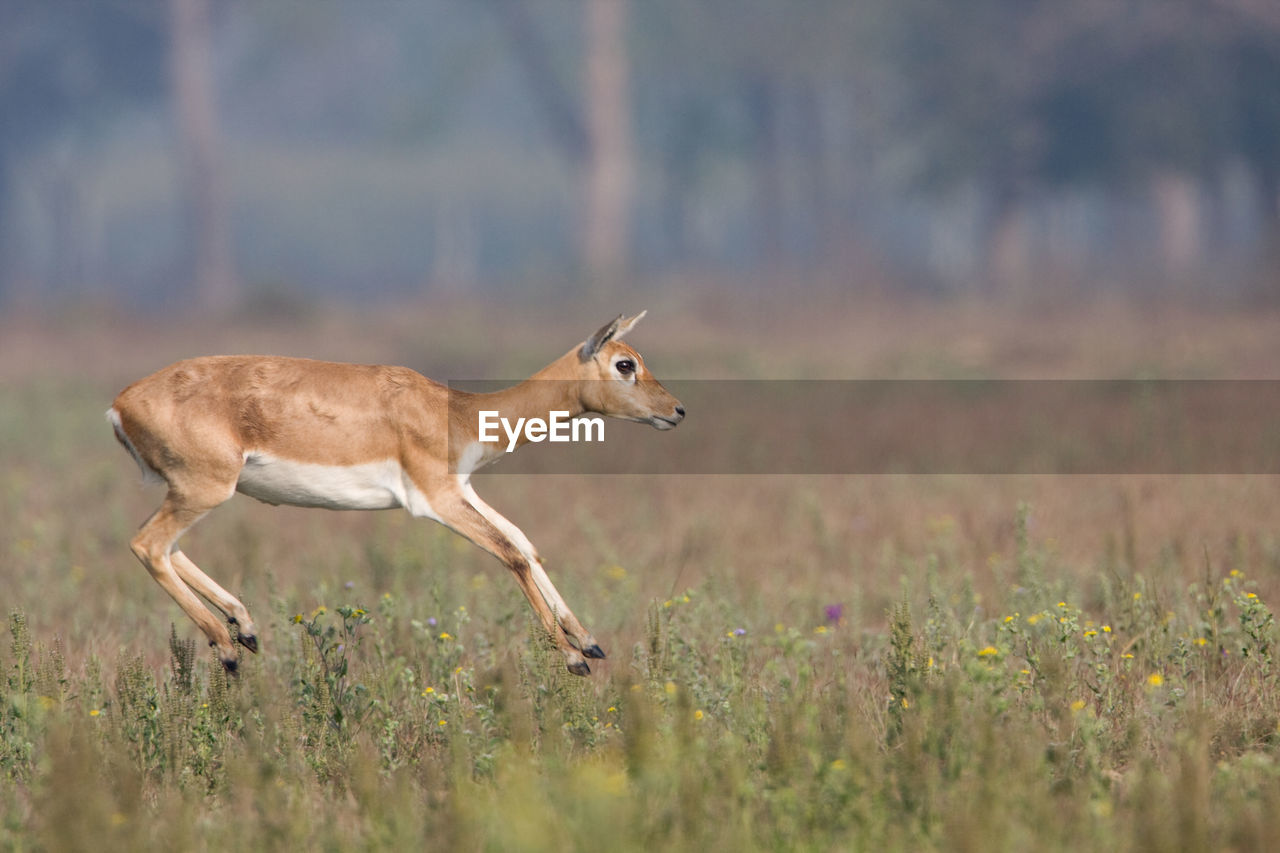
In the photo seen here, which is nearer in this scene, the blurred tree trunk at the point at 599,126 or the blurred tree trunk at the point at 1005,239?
the blurred tree trunk at the point at 599,126

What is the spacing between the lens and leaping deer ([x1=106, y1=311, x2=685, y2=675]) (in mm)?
5570

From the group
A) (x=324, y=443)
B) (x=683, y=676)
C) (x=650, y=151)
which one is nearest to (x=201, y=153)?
(x=650, y=151)

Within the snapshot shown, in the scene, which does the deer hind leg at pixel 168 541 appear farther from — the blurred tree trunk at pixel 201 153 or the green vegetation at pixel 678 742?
the blurred tree trunk at pixel 201 153

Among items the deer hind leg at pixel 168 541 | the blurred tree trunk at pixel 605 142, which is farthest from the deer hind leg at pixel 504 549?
the blurred tree trunk at pixel 605 142

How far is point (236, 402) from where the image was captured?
5.59 meters

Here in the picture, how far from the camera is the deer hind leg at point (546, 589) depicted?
18.5ft

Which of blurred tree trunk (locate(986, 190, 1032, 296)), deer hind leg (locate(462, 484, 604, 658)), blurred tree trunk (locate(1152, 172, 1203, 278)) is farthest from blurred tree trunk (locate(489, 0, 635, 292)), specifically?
deer hind leg (locate(462, 484, 604, 658))

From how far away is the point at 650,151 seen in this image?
66.6m

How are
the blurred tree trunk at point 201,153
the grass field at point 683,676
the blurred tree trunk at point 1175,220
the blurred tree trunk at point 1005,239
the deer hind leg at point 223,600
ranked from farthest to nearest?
the blurred tree trunk at point 201,153 → the blurred tree trunk at point 1005,239 → the blurred tree trunk at point 1175,220 → the deer hind leg at point 223,600 → the grass field at point 683,676

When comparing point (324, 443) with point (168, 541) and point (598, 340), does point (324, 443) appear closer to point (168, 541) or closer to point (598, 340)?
point (168, 541)

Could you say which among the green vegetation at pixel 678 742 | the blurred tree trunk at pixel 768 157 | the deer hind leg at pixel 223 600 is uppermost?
the blurred tree trunk at pixel 768 157

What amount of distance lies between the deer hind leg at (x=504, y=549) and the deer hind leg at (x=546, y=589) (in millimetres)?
24

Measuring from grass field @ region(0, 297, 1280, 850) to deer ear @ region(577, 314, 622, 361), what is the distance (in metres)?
1.14

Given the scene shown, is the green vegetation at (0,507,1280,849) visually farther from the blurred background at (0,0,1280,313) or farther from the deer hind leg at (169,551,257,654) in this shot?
the blurred background at (0,0,1280,313)
